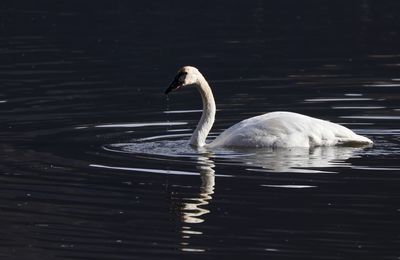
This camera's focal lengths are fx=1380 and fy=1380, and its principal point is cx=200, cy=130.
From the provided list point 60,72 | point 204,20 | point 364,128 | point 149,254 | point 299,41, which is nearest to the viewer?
point 149,254

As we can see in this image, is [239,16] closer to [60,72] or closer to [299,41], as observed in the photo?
[299,41]

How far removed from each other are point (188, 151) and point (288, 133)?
1295 millimetres

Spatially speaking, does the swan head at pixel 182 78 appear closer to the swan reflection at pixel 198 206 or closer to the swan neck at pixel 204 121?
the swan neck at pixel 204 121

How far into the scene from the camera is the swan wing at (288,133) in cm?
1723

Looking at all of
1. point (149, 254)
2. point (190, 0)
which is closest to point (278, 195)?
point (149, 254)

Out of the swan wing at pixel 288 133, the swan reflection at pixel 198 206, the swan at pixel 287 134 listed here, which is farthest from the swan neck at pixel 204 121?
the swan reflection at pixel 198 206

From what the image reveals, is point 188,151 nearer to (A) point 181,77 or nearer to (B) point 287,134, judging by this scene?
(A) point 181,77

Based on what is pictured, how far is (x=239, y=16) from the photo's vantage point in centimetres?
3944

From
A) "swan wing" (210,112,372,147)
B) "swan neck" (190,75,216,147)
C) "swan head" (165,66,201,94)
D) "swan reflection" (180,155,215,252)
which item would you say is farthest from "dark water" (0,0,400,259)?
"swan head" (165,66,201,94)

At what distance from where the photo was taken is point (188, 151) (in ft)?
57.3

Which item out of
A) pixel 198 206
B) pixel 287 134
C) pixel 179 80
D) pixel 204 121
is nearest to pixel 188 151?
pixel 204 121

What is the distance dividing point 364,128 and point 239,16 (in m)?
20.6

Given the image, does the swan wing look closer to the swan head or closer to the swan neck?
the swan neck

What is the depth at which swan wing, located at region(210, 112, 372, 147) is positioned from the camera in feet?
56.5
